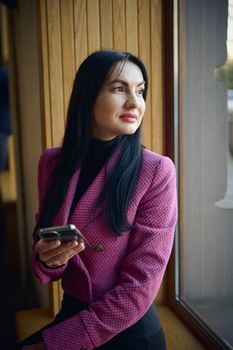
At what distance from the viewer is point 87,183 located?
1.28m

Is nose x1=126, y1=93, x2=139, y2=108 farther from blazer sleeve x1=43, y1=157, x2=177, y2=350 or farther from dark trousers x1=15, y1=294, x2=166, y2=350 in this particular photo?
dark trousers x1=15, y1=294, x2=166, y2=350

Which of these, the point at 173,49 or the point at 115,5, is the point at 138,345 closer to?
the point at 173,49

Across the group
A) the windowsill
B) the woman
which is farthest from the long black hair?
the windowsill

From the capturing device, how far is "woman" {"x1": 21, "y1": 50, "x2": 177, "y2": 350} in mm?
1133

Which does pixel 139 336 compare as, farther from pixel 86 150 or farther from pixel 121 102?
pixel 121 102

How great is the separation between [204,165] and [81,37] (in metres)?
0.76

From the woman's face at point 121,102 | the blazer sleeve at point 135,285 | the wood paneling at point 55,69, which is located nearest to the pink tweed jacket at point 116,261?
the blazer sleeve at point 135,285

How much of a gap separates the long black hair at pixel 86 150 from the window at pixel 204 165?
546 mm

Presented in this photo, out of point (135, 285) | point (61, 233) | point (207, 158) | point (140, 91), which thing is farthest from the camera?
point (207, 158)

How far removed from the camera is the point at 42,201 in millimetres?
1381

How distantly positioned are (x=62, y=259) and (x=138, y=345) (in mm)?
323

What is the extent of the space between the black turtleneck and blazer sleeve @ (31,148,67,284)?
15 cm

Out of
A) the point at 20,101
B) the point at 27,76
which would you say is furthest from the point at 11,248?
the point at 27,76

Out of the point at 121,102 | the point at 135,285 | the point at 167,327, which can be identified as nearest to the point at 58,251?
the point at 135,285
